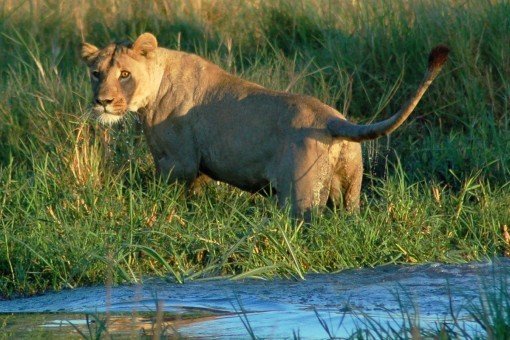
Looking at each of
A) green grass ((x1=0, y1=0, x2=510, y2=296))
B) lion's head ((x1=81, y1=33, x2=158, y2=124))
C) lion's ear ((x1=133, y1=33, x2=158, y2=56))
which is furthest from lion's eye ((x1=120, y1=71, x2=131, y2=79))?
green grass ((x1=0, y1=0, x2=510, y2=296))

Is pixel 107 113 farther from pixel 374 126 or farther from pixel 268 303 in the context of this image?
pixel 268 303

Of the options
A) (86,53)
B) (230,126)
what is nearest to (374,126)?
(230,126)

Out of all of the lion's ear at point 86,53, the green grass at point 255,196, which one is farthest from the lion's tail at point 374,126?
the lion's ear at point 86,53

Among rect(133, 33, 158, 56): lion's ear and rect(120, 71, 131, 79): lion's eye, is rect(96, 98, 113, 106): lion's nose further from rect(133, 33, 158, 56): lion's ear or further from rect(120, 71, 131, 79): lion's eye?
rect(133, 33, 158, 56): lion's ear

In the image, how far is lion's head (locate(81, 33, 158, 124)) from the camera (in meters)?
6.36

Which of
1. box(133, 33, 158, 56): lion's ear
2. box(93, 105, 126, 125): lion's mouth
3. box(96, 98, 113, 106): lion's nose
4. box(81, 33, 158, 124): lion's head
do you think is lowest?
box(93, 105, 126, 125): lion's mouth

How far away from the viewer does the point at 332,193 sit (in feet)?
20.0

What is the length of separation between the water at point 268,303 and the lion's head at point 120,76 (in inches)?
55.1

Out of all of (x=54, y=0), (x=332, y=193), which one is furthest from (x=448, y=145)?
(x=54, y=0)

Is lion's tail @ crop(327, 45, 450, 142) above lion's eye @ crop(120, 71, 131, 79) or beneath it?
above

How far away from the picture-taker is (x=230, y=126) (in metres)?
6.32

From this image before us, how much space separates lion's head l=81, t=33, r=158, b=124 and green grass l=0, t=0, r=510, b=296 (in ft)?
1.17

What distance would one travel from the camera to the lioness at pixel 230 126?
5.95m

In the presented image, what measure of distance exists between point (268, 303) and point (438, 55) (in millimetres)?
1603
